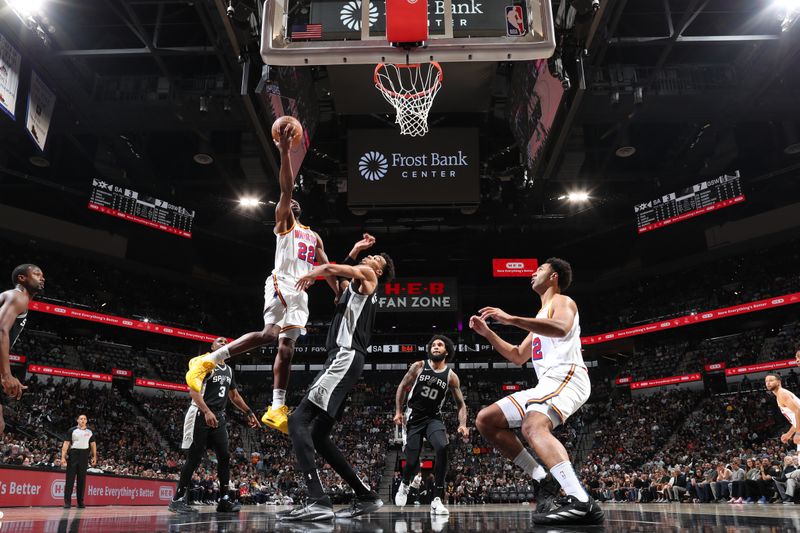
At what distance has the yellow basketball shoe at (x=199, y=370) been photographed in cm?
562

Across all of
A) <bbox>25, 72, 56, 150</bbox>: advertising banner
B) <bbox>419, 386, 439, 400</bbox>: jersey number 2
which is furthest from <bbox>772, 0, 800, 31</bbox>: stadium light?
<bbox>25, 72, 56, 150</bbox>: advertising banner

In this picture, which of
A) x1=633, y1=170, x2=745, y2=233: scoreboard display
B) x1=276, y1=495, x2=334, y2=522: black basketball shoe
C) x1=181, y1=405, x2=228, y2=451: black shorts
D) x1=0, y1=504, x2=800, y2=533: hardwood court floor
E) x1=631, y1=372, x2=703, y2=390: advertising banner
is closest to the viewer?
x1=0, y1=504, x2=800, y2=533: hardwood court floor

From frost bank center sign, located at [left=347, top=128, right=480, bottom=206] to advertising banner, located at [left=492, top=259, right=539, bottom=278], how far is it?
1104 cm

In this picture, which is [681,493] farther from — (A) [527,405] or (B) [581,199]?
(A) [527,405]

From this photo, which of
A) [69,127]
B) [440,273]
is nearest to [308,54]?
[69,127]

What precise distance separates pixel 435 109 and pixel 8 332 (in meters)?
10.8

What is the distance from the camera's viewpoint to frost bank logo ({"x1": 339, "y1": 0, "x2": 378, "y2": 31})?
6234 mm

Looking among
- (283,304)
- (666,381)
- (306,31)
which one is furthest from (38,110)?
(666,381)

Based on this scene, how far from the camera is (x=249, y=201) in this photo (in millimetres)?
19047

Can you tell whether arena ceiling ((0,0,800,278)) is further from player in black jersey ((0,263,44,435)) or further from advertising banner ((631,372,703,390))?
advertising banner ((631,372,703,390))

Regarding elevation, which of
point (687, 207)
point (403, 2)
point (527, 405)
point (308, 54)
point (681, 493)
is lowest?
point (681, 493)

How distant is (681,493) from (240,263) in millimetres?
20936

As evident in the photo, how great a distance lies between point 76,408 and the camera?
22.5 m

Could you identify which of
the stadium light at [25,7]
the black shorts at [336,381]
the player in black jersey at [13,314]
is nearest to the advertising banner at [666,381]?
the black shorts at [336,381]
